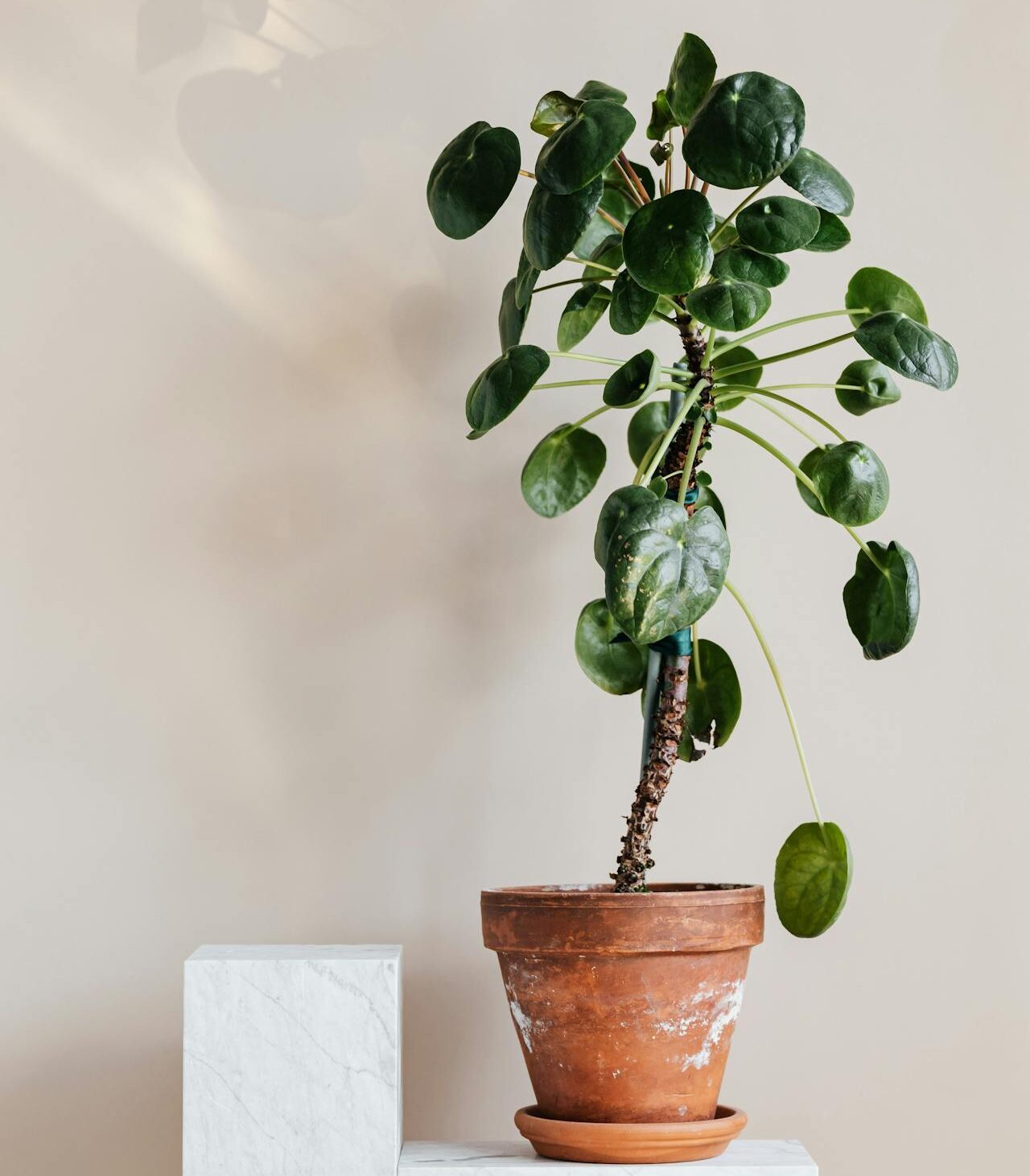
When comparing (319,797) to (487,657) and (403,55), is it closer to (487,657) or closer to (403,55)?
(487,657)

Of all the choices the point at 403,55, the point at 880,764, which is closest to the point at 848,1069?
the point at 880,764

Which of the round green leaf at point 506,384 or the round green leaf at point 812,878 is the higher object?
the round green leaf at point 506,384

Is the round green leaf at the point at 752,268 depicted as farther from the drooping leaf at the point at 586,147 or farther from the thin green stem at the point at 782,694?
the thin green stem at the point at 782,694

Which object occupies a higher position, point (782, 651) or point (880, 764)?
point (782, 651)

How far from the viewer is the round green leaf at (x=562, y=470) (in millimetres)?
1351

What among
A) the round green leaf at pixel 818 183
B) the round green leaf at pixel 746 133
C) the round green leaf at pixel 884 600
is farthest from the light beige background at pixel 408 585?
the round green leaf at pixel 746 133

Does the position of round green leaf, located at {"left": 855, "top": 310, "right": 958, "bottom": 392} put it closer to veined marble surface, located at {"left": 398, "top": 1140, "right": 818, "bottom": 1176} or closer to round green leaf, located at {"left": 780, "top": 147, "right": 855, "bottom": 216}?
round green leaf, located at {"left": 780, "top": 147, "right": 855, "bottom": 216}

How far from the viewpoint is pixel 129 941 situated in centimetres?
144

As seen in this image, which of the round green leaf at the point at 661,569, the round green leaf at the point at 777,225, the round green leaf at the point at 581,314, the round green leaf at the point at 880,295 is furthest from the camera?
the round green leaf at the point at 581,314

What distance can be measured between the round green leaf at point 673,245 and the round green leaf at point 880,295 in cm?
26

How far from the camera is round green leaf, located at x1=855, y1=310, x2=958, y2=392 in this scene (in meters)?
1.10

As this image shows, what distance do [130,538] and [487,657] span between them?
1.52 ft

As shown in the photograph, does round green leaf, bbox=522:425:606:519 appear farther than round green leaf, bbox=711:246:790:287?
Yes

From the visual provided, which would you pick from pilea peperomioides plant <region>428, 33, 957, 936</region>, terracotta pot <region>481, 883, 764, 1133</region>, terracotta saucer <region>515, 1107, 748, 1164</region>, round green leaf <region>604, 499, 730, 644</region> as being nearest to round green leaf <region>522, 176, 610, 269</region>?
pilea peperomioides plant <region>428, 33, 957, 936</region>
